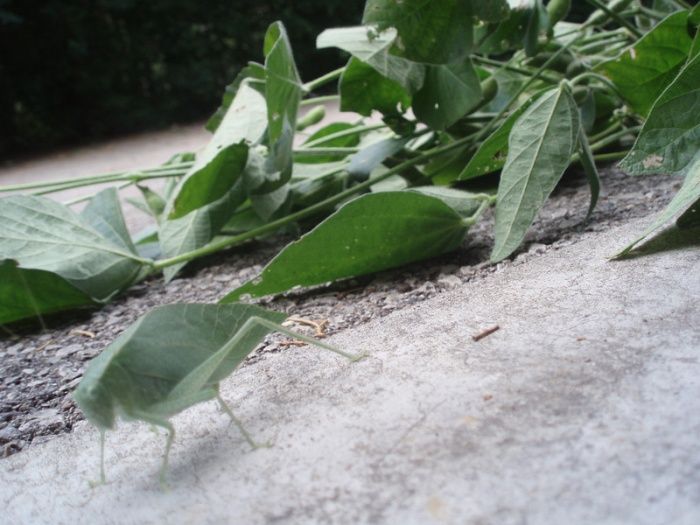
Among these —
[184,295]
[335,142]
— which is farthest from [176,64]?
[184,295]

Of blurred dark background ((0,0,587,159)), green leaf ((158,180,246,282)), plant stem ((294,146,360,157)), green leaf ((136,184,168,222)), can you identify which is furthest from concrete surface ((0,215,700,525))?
blurred dark background ((0,0,587,159))

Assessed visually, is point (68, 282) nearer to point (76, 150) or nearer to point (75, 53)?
point (76, 150)

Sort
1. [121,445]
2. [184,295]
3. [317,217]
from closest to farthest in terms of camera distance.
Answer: [121,445] < [184,295] < [317,217]

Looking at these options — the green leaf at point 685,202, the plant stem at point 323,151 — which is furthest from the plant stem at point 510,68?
the green leaf at point 685,202

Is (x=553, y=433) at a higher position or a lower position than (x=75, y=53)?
lower

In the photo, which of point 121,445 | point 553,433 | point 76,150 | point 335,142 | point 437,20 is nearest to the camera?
point 553,433

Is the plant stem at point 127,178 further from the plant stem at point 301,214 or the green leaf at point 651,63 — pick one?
the green leaf at point 651,63

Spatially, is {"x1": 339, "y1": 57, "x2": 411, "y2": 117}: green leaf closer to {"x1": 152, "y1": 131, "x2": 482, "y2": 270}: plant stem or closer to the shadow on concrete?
{"x1": 152, "y1": 131, "x2": 482, "y2": 270}: plant stem
